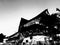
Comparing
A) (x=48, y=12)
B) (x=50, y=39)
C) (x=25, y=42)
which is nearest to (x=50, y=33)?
(x=50, y=39)

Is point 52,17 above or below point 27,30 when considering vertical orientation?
above

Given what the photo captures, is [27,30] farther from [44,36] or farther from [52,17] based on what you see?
[52,17]

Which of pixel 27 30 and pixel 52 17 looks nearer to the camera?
pixel 52 17

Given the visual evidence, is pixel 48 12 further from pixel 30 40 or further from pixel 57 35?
pixel 30 40

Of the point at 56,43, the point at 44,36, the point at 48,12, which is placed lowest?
the point at 56,43

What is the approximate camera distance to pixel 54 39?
918 centimetres

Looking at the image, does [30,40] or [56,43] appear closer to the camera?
[56,43]

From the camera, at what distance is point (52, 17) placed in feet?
31.4

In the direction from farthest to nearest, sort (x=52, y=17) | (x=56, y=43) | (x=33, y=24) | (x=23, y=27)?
(x=23, y=27) → (x=33, y=24) → (x=52, y=17) → (x=56, y=43)

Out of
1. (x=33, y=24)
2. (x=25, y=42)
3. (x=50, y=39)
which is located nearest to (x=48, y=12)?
(x=33, y=24)

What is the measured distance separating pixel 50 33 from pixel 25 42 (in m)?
3.35

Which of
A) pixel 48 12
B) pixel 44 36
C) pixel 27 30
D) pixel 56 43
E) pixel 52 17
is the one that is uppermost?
pixel 48 12

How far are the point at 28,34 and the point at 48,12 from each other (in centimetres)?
362

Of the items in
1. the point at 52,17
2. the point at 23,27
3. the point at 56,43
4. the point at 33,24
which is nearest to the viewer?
the point at 56,43
